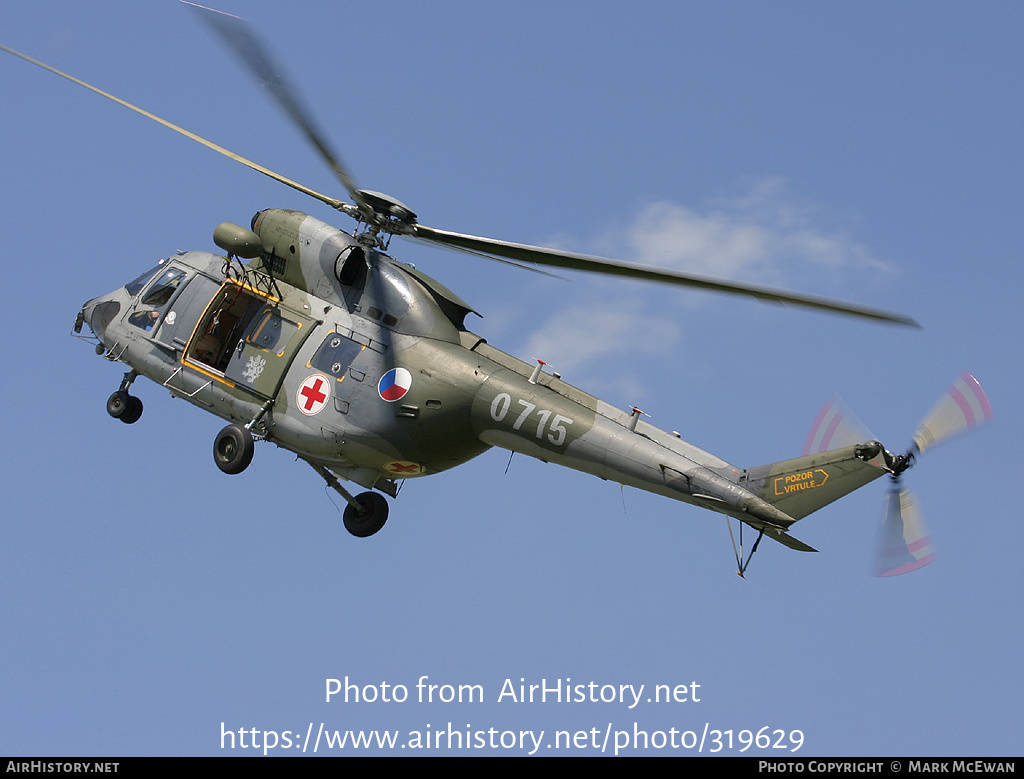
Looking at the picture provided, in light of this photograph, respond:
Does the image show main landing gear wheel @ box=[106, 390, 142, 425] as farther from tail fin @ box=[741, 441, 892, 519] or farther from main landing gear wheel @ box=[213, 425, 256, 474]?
tail fin @ box=[741, 441, 892, 519]

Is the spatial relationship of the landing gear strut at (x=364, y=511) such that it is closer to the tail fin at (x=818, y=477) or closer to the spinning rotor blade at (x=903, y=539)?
the tail fin at (x=818, y=477)

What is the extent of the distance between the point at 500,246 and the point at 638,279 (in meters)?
2.48

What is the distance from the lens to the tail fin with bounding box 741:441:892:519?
19500mm

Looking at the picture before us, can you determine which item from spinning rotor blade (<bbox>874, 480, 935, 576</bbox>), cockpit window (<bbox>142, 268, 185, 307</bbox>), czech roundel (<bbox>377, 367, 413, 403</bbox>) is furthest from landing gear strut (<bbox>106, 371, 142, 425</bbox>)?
spinning rotor blade (<bbox>874, 480, 935, 576</bbox>)

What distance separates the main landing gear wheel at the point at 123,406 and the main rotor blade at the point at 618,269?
818 centimetres

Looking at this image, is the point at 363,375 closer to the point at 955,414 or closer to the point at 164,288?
the point at 164,288

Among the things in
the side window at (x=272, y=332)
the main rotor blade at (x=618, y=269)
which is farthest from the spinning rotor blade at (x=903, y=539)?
the side window at (x=272, y=332)

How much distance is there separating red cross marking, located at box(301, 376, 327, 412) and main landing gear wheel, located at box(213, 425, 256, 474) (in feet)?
4.27

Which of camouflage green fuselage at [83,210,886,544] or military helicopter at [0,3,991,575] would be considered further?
camouflage green fuselage at [83,210,886,544]

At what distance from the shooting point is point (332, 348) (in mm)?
23562

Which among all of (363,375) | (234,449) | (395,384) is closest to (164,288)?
(234,449)

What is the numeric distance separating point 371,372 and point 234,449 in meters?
2.97
